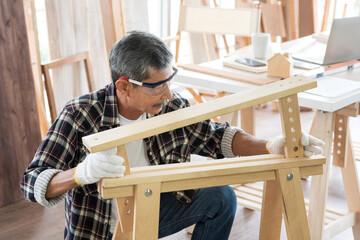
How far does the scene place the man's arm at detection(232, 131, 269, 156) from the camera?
1.95 metres

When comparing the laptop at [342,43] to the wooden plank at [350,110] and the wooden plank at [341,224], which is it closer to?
the wooden plank at [350,110]

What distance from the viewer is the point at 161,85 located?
73.2 inches

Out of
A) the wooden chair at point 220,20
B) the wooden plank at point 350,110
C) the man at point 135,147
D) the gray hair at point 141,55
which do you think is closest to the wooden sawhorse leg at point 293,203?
the man at point 135,147

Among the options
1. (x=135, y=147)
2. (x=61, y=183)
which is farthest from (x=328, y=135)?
(x=61, y=183)

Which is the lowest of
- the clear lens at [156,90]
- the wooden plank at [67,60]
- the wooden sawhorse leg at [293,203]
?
the wooden sawhorse leg at [293,203]

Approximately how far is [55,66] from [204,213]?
6.44ft

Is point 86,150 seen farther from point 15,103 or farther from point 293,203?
point 15,103

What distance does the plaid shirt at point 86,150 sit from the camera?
178 cm

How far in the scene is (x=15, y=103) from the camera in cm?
307

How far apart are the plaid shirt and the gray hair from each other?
0.17m

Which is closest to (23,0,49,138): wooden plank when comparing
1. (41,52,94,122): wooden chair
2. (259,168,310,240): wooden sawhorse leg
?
(41,52,94,122): wooden chair

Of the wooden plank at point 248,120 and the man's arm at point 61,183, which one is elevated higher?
the man's arm at point 61,183

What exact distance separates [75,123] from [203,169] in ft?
1.94

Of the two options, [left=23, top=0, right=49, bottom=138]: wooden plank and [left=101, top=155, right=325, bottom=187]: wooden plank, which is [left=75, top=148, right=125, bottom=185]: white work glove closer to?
[left=101, top=155, right=325, bottom=187]: wooden plank
